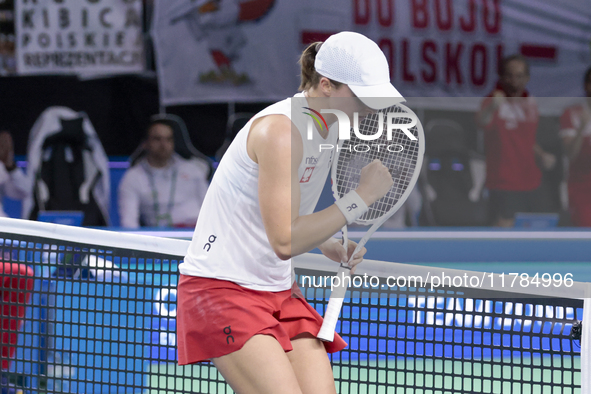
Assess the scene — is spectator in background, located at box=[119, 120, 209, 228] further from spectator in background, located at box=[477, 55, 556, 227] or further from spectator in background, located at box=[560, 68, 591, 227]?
spectator in background, located at box=[560, 68, 591, 227]

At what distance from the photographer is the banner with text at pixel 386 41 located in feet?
19.8

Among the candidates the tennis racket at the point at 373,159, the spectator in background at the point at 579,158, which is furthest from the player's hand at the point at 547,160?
the tennis racket at the point at 373,159

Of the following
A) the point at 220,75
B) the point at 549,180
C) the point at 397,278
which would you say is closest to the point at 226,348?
the point at 397,278

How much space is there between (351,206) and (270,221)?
0.55ft

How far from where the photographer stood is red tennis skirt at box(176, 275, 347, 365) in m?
1.38

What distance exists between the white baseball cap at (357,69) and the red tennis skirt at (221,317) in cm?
46

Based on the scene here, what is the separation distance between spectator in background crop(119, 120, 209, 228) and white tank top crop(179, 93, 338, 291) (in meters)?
3.93

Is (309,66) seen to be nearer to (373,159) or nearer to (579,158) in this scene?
(373,159)

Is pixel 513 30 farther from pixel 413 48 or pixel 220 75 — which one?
pixel 220 75

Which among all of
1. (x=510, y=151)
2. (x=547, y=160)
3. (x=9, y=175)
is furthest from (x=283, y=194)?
(x=9, y=175)

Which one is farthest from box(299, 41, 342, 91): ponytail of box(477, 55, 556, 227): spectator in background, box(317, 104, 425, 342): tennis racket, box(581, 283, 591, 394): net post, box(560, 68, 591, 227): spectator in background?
box(560, 68, 591, 227): spectator in background

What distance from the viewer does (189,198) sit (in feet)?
18.0

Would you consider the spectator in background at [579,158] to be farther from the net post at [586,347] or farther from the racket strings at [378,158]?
the net post at [586,347]

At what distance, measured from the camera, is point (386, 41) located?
241 inches
